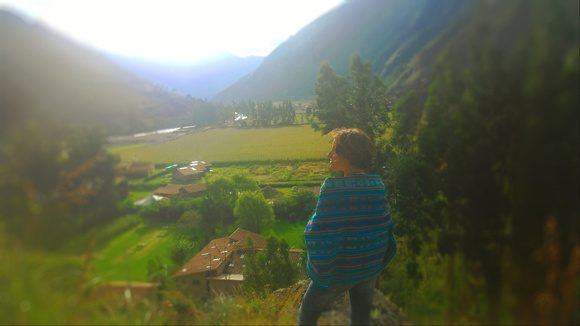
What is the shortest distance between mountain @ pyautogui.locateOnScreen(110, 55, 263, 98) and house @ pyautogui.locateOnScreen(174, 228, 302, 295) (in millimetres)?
1595

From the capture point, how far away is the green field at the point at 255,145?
4363mm

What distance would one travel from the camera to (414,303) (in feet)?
12.2

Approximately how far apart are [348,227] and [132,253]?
1.70 m

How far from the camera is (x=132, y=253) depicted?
3.19m

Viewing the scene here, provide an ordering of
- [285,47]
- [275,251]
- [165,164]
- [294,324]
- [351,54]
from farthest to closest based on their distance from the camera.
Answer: [275,251] < [285,47] < [351,54] < [165,164] < [294,324]

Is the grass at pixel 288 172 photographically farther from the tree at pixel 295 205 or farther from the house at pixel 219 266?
the house at pixel 219 266

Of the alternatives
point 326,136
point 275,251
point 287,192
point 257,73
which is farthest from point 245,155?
point 275,251

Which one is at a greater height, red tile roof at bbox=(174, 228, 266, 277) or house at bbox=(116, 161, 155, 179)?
house at bbox=(116, 161, 155, 179)

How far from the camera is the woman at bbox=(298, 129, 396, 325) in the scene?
255 cm

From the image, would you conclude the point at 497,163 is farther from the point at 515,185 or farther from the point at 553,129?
the point at 553,129

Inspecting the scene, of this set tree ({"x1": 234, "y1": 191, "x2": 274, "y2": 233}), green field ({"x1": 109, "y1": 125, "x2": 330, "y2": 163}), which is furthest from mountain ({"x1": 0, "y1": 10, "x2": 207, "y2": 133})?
tree ({"x1": 234, "y1": 191, "x2": 274, "y2": 233})

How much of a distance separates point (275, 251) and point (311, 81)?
2.28 metres

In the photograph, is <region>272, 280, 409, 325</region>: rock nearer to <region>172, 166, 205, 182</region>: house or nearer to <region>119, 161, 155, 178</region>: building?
<region>172, 166, 205, 182</region>: house

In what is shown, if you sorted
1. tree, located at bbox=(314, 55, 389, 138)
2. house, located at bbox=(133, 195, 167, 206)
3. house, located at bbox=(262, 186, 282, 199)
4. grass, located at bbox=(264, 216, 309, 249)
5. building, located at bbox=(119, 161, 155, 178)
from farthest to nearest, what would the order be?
grass, located at bbox=(264, 216, 309, 249) < house, located at bbox=(262, 186, 282, 199) < tree, located at bbox=(314, 55, 389, 138) < house, located at bbox=(133, 195, 167, 206) < building, located at bbox=(119, 161, 155, 178)
